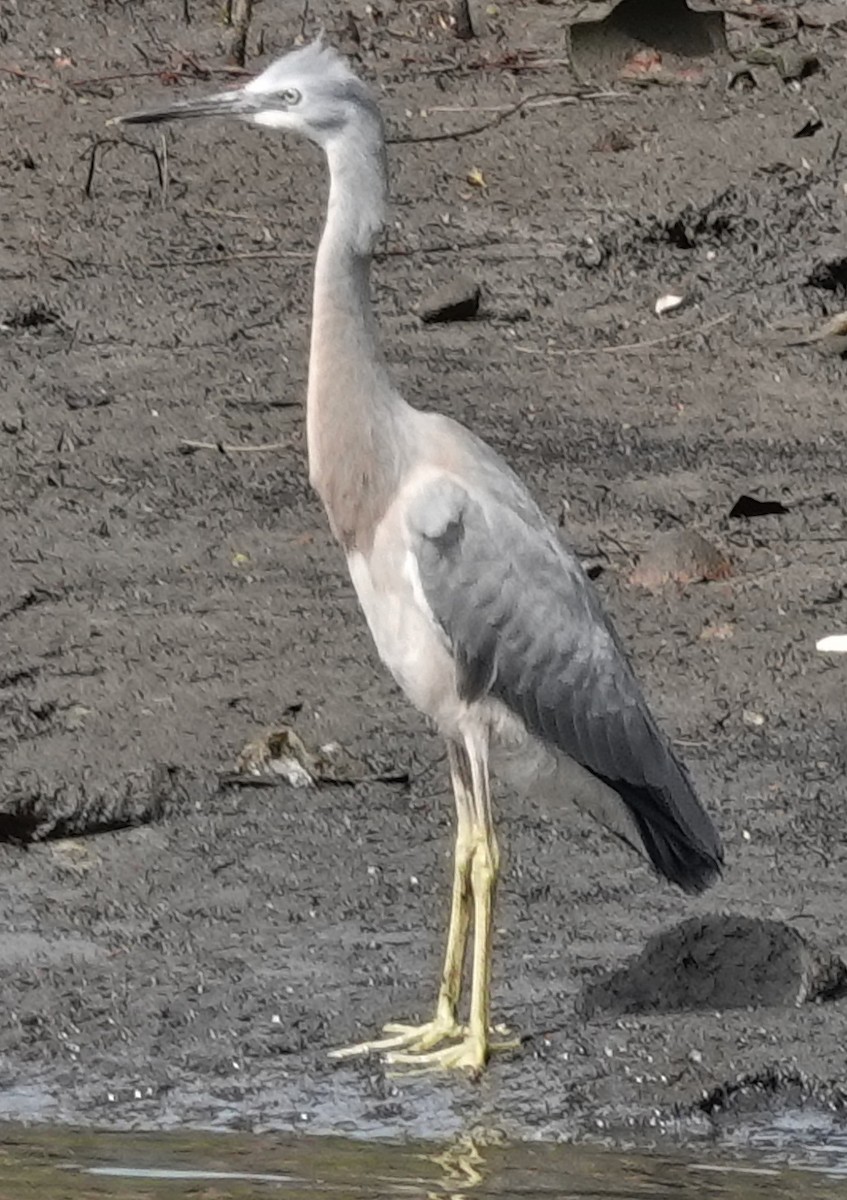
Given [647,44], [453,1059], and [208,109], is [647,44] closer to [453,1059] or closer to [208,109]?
[208,109]

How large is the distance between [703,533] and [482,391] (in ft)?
4.15

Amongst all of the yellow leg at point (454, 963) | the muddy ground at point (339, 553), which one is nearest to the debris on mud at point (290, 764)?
the muddy ground at point (339, 553)

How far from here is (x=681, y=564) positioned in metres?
8.48

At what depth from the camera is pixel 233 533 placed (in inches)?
348

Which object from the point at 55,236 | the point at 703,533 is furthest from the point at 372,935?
the point at 55,236

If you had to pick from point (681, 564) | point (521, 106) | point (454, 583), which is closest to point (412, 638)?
point (454, 583)

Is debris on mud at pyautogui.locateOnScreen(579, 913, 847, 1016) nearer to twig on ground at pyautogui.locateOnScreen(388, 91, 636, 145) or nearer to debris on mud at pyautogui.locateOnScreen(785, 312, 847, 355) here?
debris on mud at pyautogui.locateOnScreen(785, 312, 847, 355)

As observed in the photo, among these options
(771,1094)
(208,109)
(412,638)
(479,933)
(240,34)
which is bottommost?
(771,1094)

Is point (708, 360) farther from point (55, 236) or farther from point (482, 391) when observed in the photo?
point (55, 236)

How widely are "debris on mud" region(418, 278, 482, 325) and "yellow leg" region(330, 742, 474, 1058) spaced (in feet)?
14.1

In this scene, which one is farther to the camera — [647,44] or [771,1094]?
[647,44]

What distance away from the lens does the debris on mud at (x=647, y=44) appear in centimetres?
1169

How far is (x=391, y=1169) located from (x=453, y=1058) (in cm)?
49

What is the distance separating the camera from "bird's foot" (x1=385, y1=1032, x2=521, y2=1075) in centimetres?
577
